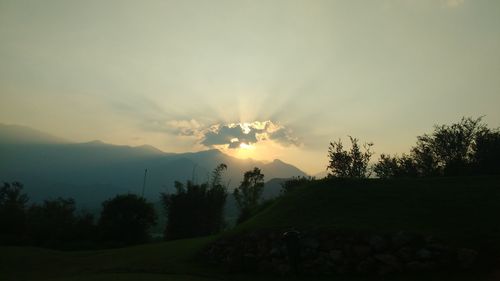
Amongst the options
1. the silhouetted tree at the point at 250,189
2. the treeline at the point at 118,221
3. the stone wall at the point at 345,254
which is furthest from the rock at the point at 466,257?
the silhouetted tree at the point at 250,189

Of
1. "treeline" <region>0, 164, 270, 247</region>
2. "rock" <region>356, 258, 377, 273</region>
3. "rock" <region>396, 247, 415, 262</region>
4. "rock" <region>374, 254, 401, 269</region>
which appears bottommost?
"rock" <region>356, 258, 377, 273</region>

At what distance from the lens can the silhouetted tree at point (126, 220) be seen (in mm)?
47375

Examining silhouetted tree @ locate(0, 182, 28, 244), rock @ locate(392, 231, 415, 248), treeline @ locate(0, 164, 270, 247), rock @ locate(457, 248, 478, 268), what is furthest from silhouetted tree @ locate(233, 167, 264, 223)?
rock @ locate(457, 248, 478, 268)

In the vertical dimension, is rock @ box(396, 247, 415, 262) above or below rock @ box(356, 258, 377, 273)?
above

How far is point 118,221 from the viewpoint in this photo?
158 ft

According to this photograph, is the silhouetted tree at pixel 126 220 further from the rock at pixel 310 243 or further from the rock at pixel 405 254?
the rock at pixel 405 254

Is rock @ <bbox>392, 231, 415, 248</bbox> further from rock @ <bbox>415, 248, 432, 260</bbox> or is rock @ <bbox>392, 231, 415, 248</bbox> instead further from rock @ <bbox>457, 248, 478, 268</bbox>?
rock @ <bbox>457, 248, 478, 268</bbox>

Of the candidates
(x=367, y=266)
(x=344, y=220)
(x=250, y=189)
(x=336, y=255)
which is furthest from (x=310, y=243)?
(x=250, y=189)

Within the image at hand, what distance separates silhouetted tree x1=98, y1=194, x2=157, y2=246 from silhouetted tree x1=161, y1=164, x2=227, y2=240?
17.8ft

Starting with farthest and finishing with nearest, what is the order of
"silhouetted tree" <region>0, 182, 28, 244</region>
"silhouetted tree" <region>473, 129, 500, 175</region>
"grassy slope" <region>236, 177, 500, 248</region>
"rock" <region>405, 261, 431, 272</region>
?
"silhouetted tree" <region>473, 129, 500, 175</region>, "silhouetted tree" <region>0, 182, 28, 244</region>, "grassy slope" <region>236, 177, 500, 248</region>, "rock" <region>405, 261, 431, 272</region>

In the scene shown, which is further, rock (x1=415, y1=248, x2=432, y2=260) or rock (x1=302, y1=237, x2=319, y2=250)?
rock (x1=302, y1=237, x2=319, y2=250)

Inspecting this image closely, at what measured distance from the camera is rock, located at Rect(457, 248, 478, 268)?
1744 centimetres

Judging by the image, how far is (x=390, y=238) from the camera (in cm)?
1969

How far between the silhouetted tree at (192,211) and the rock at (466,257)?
41807 mm
